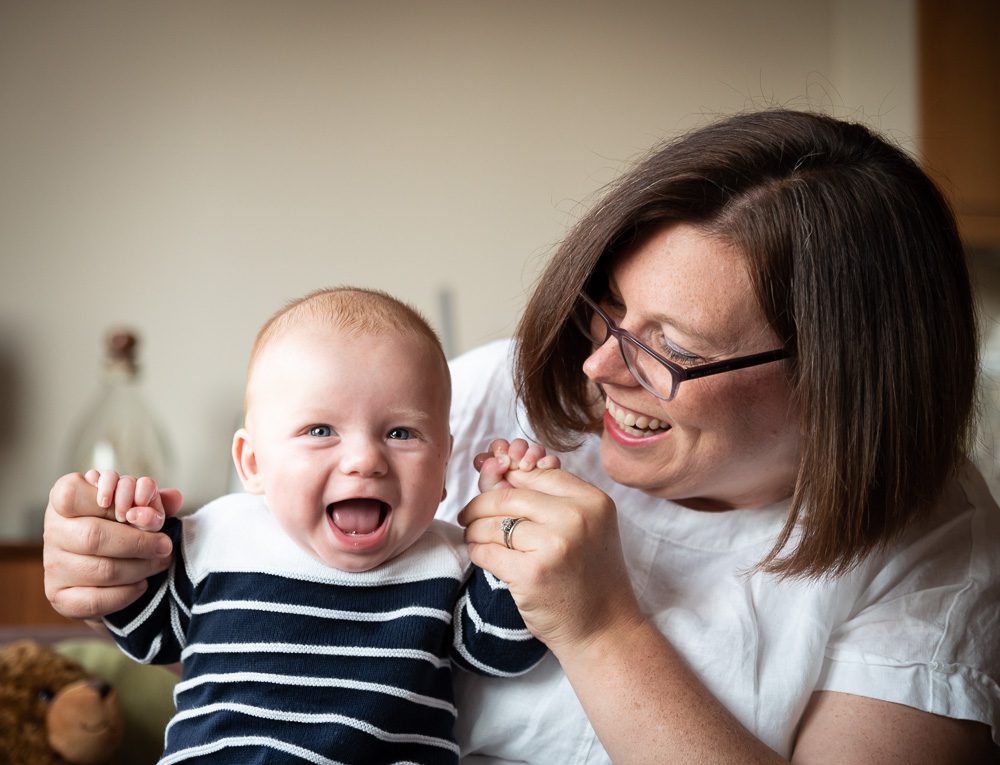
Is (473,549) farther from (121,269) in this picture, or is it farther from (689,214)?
(121,269)

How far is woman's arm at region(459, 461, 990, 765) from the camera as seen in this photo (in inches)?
42.3

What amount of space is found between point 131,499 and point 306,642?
0.25 meters

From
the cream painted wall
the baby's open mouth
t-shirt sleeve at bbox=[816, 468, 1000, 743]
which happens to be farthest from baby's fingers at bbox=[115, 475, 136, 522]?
Result: the cream painted wall

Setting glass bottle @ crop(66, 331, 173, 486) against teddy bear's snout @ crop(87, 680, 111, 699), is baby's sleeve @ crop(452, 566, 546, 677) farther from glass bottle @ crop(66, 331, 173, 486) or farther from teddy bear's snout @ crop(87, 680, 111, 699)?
glass bottle @ crop(66, 331, 173, 486)

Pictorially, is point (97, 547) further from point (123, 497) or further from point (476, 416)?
point (476, 416)

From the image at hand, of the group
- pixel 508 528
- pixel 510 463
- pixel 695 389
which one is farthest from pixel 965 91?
pixel 508 528

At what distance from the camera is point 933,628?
120 cm

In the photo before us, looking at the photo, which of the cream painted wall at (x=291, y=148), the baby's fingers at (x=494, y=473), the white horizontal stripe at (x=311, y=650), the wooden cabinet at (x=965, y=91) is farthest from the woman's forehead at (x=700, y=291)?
the wooden cabinet at (x=965, y=91)

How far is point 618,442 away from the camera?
4.19 feet

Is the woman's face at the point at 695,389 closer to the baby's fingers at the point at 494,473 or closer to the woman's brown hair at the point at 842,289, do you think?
the woman's brown hair at the point at 842,289

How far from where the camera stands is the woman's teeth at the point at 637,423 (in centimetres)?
126

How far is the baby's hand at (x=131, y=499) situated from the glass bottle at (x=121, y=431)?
2.19 meters

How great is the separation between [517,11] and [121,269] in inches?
72.9

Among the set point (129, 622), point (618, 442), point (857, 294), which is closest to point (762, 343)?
point (857, 294)
